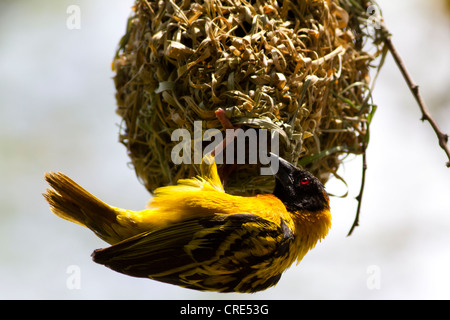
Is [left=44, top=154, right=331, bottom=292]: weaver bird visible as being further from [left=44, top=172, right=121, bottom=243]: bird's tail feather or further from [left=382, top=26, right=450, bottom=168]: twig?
[left=382, top=26, right=450, bottom=168]: twig

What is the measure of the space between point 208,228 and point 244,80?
0.58 meters

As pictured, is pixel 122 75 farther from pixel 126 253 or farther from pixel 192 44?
pixel 126 253

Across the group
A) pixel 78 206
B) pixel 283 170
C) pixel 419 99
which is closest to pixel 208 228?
pixel 283 170

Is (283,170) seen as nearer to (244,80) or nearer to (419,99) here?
(244,80)

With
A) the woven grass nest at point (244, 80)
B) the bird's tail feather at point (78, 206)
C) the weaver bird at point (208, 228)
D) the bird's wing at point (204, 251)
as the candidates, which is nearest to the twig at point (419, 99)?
the woven grass nest at point (244, 80)

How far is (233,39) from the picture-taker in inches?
95.2

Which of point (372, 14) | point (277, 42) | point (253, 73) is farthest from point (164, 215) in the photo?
point (372, 14)

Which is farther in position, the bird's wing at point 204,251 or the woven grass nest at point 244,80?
the woven grass nest at point 244,80

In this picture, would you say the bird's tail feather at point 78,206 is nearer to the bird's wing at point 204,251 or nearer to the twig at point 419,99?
the bird's wing at point 204,251

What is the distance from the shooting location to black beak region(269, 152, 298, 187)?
2.40 m

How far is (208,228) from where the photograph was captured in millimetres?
2305

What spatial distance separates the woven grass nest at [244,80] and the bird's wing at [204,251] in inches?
10.5

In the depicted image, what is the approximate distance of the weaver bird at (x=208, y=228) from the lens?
2262 mm

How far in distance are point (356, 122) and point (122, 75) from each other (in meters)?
1.05
